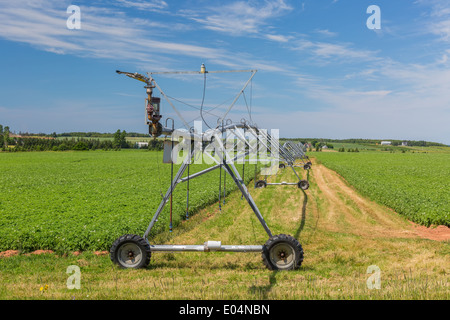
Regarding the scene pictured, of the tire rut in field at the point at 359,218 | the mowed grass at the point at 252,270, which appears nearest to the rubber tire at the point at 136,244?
the mowed grass at the point at 252,270

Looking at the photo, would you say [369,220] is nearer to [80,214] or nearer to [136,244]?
[136,244]

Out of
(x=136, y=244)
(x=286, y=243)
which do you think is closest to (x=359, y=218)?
(x=286, y=243)

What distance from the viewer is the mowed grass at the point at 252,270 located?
692 cm

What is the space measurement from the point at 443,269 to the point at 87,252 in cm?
1098

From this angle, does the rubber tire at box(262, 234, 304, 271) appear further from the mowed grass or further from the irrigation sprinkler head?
the irrigation sprinkler head

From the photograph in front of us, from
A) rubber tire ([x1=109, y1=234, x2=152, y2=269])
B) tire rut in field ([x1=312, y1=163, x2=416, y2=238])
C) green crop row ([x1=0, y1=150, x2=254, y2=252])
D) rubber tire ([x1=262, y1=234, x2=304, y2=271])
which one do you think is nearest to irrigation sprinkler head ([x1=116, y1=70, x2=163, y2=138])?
rubber tire ([x1=109, y1=234, x2=152, y2=269])

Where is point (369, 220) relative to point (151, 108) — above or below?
below

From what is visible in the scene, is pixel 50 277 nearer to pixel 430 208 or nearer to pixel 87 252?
pixel 87 252

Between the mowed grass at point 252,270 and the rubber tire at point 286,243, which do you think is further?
the rubber tire at point 286,243

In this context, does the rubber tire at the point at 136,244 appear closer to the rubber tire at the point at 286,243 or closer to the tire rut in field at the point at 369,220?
the rubber tire at the point at 286,243

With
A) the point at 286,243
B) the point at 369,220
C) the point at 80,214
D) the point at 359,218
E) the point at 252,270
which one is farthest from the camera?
the point at 359,218

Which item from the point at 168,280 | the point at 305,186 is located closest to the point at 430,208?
the point at 305,186

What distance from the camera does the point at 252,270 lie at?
9055 millimetres

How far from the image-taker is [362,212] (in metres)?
19.5
